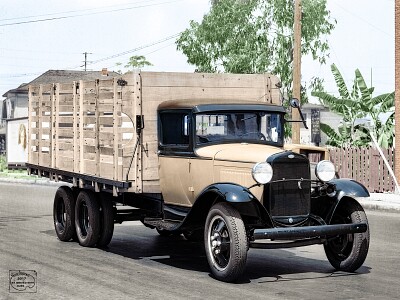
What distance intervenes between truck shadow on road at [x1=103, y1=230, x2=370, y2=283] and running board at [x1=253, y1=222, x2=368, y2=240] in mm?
592

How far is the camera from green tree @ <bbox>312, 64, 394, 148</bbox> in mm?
34000

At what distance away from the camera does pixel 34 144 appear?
16.5 m

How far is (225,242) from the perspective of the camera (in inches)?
410

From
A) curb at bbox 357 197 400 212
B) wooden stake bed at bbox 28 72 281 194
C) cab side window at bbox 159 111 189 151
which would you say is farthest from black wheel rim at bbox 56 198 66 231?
curb at bbox 357 197 400 212

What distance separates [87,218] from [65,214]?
81 centimetres

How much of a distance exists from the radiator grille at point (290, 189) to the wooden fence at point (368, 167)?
66.8ft

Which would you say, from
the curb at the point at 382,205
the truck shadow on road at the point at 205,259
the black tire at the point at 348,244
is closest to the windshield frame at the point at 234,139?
the black tire at the point at 348,244

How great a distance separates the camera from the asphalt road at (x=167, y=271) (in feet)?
31.2

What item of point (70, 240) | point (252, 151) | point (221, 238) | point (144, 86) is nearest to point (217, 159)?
point (252, 151)

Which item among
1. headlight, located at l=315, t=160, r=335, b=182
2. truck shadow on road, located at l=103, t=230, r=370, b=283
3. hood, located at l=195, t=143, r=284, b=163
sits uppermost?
hood, located at l=195, t=143, r=284, b=163

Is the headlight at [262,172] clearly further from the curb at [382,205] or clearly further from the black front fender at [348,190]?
the curb at [382,205]

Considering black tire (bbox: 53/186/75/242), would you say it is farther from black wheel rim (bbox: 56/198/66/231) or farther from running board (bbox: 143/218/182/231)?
running board (bbox: 143/218/182/231)

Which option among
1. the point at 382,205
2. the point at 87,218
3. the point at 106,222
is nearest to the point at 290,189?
the point at 106,222

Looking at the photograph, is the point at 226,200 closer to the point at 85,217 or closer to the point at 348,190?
the point at 348,190
